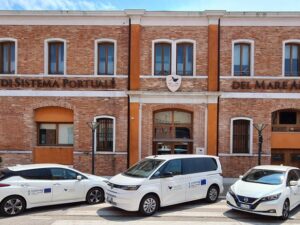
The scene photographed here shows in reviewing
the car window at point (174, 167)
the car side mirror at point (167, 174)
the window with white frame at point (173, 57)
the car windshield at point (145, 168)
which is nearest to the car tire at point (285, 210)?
the car window at point (174, 167)

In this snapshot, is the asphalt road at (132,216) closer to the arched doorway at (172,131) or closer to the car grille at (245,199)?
the car grille at (245,199)

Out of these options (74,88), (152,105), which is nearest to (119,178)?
(152,105)

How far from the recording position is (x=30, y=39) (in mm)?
15812

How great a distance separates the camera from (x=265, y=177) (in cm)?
992

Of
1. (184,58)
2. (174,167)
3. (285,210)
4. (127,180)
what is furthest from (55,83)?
(285,210)

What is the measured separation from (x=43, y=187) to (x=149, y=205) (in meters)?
3.60

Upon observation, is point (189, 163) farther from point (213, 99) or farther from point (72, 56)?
point (72, 56)

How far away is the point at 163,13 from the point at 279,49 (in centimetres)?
654

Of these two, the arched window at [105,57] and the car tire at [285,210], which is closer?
the car tire at [285,210]

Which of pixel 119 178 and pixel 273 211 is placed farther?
pixel 119 178

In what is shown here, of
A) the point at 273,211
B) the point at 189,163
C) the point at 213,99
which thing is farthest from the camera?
the point at 213,99

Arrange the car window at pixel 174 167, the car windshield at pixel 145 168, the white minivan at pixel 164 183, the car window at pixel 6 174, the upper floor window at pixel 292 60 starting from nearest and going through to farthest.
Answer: the white minivan at pixel 164 183
the car window at pixel 6 174
the car windshield at pixel 145 168
the car window at pixel 174 167
the upper floor window at pixel 292 60

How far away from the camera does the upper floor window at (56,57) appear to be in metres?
16.0

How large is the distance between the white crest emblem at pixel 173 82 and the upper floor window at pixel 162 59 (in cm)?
49
